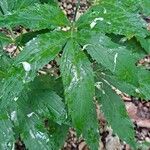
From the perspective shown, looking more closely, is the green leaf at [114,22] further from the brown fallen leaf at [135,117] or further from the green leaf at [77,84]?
the brown fallen leaf at [135,117]

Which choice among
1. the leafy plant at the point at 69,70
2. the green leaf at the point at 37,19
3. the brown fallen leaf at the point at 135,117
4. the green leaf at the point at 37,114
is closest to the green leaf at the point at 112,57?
the leafy plant at the point at 69,70

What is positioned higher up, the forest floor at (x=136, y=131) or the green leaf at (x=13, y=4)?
the green leaf at (x=13, y=4)

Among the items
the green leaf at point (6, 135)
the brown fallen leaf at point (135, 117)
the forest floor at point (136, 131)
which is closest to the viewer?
the green leaf at point (6, 135)

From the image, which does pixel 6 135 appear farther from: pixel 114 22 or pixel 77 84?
pixel 114 22

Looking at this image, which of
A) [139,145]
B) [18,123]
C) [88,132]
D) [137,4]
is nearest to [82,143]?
[139,145]

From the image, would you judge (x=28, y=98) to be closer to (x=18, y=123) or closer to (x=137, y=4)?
(x=18, y=123)

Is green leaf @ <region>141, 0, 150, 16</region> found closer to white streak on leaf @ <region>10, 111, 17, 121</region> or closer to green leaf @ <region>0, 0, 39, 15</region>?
green leaf @ <region>0, 0, 39, 15</region>

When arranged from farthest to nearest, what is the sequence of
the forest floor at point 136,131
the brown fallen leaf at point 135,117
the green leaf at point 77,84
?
the brown fallen leaf at point 135,117 < the forest floor at point 136,131 < the green leaf at point 77,84

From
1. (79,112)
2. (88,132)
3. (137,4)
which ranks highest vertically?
(137,4)
